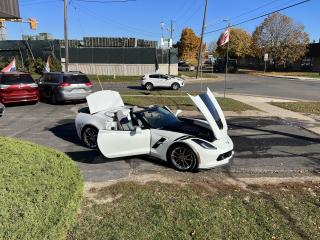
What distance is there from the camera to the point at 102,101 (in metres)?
10.1

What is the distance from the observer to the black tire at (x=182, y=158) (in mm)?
7547

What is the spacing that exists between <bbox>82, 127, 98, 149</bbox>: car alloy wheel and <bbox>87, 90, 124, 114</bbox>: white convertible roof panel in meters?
0.49

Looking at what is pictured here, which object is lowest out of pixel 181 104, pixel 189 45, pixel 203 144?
pixel 181 104

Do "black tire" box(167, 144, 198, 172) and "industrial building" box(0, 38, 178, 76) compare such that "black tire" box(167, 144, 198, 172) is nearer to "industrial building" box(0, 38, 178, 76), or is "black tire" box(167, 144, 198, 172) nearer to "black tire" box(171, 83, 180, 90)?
"black tire" box(171, 83, 180, 90)

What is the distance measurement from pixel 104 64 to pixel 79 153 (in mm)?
34182

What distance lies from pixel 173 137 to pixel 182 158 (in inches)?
18.4

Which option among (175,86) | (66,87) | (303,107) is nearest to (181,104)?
(66,87)

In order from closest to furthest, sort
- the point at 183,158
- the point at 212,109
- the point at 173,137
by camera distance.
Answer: the point at 183,158, the point at 173,137, the point at 212,109

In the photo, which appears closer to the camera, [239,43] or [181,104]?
[181,104]

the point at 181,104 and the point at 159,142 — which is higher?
the point at 159,142

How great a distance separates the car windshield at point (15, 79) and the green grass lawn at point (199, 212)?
11.7 m

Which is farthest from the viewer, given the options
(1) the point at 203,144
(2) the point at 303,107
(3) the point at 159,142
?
(2) the point at 303,107

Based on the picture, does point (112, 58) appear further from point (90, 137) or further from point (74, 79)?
point (90, 137)

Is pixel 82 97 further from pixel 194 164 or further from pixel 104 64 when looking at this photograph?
pixel 104 64
